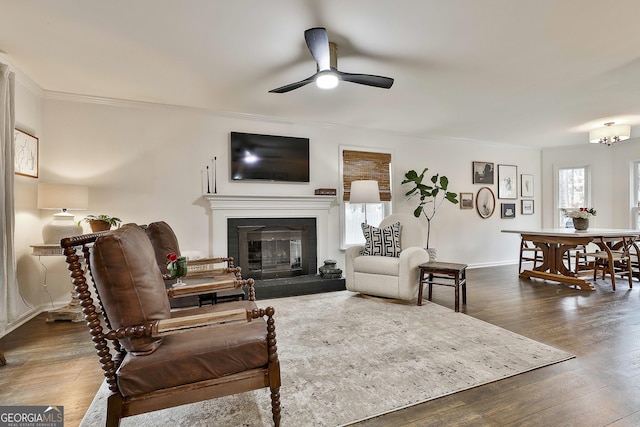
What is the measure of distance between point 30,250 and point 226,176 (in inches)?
91.4

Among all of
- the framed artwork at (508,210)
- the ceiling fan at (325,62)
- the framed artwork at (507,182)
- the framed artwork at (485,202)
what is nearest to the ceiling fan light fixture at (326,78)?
the ceiling fan at (325,62)

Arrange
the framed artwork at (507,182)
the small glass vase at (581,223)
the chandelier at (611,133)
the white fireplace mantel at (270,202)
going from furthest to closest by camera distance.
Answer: the framed artwork at (507,182), the small glass vase at (581,223), the chandelier at (611,133), the white fireplace mantel at (270,202)

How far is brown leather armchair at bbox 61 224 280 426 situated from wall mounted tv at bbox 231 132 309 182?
3.03m

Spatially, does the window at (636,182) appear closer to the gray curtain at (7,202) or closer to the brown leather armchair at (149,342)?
the brown leather armchair at (149,342)

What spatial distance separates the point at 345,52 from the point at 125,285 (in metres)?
2.52

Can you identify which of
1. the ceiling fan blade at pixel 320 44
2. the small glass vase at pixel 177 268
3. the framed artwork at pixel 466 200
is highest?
the ceiling fan blade at pixel 320 44

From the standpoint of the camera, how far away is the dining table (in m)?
4.48

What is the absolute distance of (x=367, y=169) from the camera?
5.34 m

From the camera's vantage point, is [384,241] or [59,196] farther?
[384,241]

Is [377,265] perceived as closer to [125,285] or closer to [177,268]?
[177,268]

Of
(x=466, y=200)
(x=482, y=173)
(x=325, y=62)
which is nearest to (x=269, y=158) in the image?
(x=325, y=62)

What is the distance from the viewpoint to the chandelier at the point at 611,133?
15.4 feet

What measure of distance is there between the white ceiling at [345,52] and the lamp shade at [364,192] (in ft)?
3.46

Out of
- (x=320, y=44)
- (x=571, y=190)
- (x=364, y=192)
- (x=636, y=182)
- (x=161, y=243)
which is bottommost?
(x=161, y=243)
